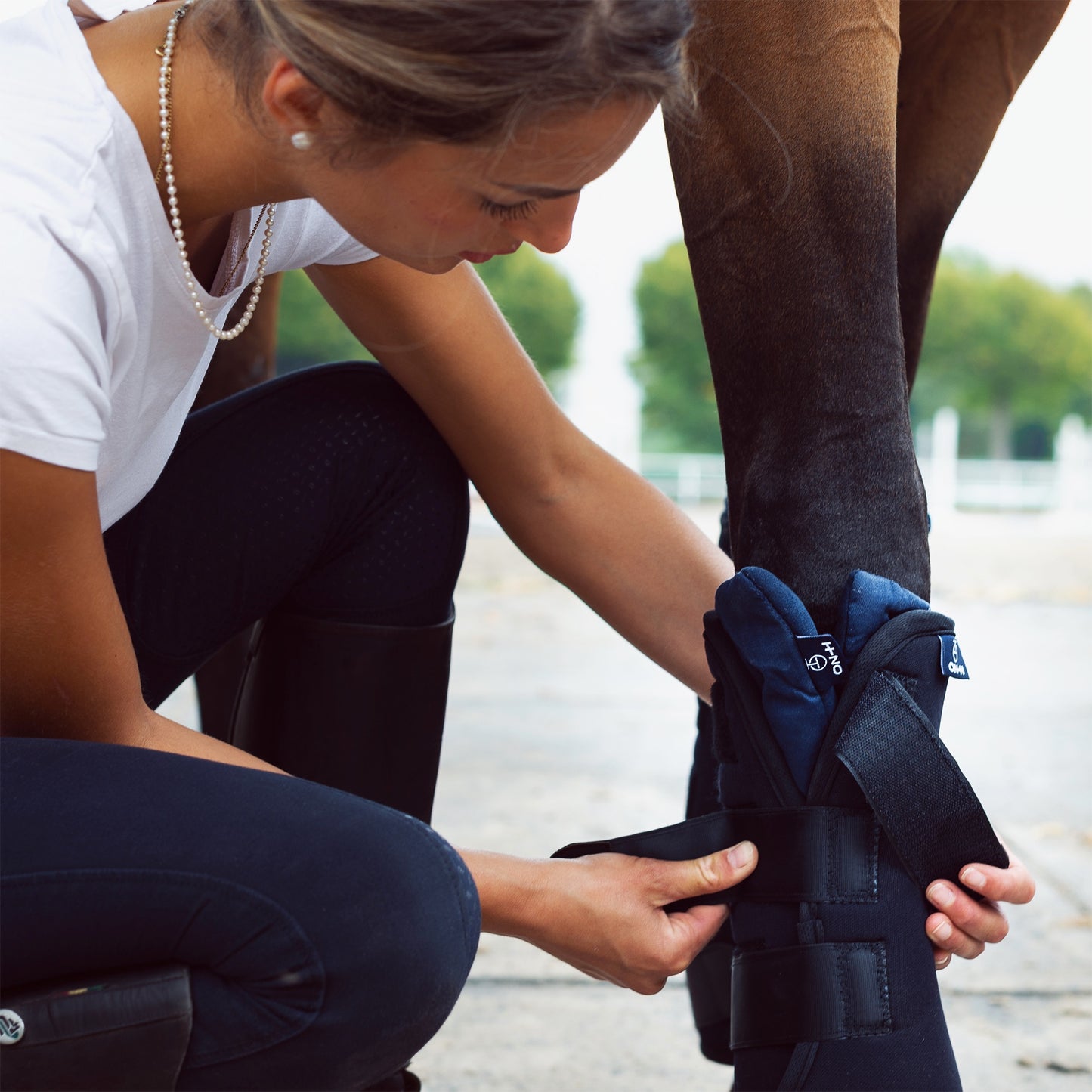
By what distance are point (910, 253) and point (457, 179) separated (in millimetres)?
559

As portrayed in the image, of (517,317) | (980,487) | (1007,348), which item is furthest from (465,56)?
(1007,348)

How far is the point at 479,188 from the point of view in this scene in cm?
80

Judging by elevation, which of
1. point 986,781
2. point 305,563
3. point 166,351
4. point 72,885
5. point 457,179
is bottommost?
point 986,781

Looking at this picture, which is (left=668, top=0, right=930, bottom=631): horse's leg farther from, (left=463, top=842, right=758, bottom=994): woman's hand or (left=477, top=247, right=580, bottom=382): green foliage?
(left=477, top=247, right=580, bottom=382): green foliage

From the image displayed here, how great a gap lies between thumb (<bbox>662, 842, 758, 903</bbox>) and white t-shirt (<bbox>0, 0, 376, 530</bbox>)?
1.62ft

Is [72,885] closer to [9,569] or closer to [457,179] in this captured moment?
[9,569]

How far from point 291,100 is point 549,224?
0.18 meters

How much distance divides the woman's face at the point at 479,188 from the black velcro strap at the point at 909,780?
0.37 meters

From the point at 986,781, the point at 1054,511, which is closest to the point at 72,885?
the point at 986,781

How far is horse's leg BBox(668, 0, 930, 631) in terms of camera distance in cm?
88

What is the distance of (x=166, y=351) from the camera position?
0.93 meters

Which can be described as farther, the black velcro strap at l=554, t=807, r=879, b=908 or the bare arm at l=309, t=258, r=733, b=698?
the bare arm at l=309, t=258, r=733, b=698

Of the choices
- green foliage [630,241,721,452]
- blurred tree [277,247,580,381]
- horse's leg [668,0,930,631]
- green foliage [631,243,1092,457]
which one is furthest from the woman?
green foliage [631,243,1092,457]

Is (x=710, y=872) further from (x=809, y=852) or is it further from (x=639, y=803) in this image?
(x=639, y=803)
